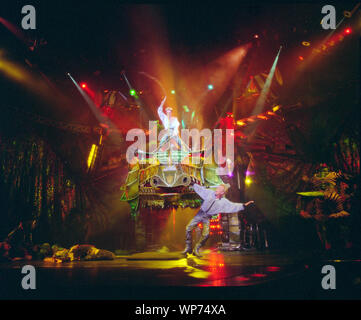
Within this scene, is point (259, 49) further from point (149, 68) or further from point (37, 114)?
point (37, 114)

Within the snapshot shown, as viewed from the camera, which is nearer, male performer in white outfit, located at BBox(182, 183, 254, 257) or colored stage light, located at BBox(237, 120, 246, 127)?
male performer in white outfit, located at BBox(182, 183, 254, 257)

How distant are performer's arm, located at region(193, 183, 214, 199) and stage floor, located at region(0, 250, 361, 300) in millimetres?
1613

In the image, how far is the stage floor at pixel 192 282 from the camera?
3.82m

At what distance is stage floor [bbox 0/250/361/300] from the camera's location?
3820mm

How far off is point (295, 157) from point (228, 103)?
271cm

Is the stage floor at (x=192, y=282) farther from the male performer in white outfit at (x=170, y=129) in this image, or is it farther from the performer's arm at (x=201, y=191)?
the male performer in white outfit at (x=170, y=129)

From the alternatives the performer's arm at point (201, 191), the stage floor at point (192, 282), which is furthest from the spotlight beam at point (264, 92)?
the stage floor at point (192, 282)

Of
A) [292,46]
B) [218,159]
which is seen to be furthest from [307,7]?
[218,159]

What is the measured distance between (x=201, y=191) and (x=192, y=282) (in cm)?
241

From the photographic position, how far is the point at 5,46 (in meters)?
6.45

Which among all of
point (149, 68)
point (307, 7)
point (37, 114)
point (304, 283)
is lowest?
point (304, 283)

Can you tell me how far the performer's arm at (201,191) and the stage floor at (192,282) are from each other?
1.61 metres

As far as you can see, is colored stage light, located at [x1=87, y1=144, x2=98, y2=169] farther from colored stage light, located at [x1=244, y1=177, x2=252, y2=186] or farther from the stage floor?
colored stage light, located at [x1=244, y1=177, x2=252, y2=186]

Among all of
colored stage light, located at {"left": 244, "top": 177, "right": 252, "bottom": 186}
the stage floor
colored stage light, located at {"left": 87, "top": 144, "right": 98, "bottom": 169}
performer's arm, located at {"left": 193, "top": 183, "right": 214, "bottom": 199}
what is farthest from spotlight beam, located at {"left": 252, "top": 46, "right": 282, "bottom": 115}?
colored stage light, located at {"left": 87, "top": 144, "right": 98, "bottom": 169}
